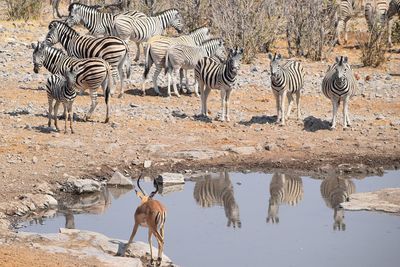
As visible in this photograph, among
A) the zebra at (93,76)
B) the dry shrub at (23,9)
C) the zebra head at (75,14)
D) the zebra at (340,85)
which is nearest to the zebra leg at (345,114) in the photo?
the zebra at (340,85)

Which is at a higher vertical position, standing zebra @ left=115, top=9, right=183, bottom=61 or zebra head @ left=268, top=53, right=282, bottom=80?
standing zebra @ left=115, top=9, right=183, bottom=61

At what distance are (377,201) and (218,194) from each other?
94.6 inches

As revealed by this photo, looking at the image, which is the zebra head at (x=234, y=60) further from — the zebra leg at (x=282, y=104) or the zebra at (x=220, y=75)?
the zebra leg at (x=282, y=104)

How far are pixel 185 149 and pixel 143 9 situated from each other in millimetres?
11543

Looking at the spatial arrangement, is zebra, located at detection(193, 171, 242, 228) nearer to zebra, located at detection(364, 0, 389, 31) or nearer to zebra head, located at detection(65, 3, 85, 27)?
zebra head, located at detection(65, 3, 85, 27)

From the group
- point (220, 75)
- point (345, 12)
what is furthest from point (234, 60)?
point (345, 12)

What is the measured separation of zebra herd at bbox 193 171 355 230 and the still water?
0.05 ft

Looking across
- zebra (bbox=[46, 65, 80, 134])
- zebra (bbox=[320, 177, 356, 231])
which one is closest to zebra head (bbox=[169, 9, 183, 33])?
zebra (bbox=[46, 65, 80, 134])

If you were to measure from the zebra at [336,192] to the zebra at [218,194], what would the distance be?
54.6 inches

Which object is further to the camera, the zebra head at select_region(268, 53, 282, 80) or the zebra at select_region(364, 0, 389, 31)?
the zebra at select_region(364, 0, 389, 31)

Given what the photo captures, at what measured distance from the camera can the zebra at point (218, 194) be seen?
13941 millimetres

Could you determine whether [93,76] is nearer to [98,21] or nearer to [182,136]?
[182,136]

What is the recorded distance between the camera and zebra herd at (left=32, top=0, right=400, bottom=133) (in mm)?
17188

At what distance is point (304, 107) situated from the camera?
19.1m
